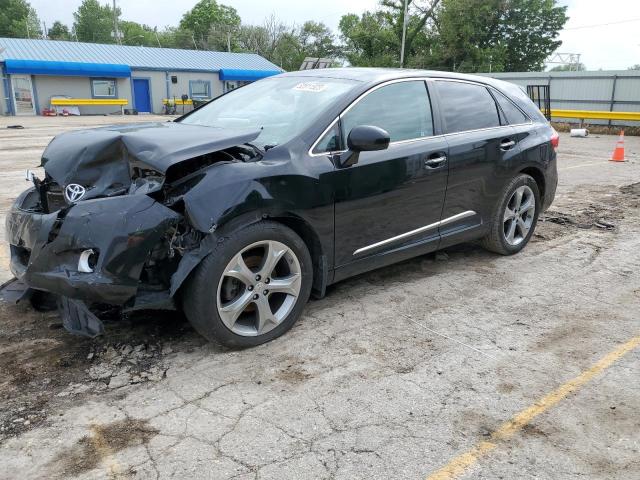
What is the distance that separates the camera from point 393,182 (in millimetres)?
3988

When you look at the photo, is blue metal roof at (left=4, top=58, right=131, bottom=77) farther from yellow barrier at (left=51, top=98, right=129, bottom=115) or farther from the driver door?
the driver door

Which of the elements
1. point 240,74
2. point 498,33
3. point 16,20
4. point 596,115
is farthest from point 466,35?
point 16,20

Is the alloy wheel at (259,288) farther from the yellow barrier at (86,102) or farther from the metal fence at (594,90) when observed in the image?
the yellow barrier at (86,102)

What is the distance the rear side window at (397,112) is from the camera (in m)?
3.90

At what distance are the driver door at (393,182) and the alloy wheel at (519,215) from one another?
1147 mm

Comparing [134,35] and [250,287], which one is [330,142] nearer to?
[250,287]

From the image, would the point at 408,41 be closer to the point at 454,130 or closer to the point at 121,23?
the point at 454,130

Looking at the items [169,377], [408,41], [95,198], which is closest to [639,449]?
[169,377]

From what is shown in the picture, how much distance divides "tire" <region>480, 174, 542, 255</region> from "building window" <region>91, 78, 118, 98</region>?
33.6m

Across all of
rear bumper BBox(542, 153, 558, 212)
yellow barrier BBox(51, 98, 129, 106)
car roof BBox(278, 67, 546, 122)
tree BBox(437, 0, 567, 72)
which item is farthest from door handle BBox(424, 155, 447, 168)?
tree BBox(437, 0, 567, 72)

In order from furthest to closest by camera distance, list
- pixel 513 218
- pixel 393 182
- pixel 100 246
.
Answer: pixel 513 218 → pixel 393 182 → pixel 100 246

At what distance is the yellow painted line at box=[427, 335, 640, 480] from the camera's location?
241cm

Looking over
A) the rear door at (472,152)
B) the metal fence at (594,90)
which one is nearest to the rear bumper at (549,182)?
the rear door at (472,152)

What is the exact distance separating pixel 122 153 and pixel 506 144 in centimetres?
331
